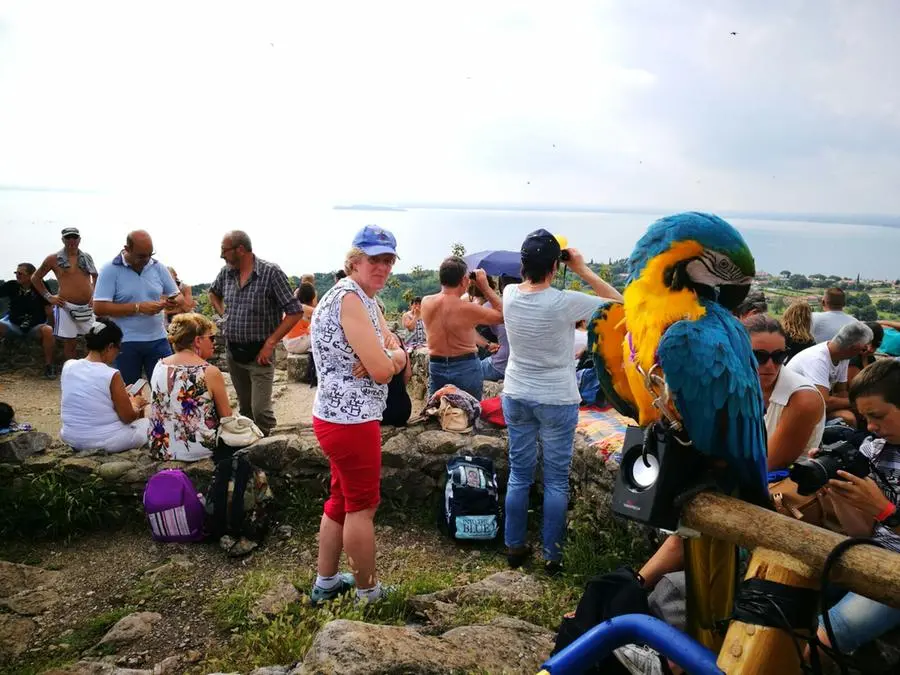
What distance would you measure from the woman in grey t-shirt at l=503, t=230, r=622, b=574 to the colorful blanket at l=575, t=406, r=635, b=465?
1.74 ft

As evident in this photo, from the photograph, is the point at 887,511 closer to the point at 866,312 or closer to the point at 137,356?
the point at 137,356

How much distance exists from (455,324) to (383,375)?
1851mm

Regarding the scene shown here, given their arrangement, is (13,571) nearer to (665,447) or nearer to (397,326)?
(665,447)

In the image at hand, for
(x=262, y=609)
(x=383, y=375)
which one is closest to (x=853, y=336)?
(x=383, y=375)

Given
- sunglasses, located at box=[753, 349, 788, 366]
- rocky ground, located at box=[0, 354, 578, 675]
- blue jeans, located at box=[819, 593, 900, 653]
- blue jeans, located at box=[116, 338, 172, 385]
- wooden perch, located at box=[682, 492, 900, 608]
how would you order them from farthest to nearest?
blue jeans, located at box=[116, 338, 172, 385]
sunglasses, located at box=[753, 349, 788, 366]
rocky ground, located at box=[0, 354, 578, 675]
blue jeans, located at box=[819, 593, 900, 653]
wooden perch, located at box=[682, 492, 900, 608]

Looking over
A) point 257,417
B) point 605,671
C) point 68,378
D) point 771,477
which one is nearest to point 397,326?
point 257,417

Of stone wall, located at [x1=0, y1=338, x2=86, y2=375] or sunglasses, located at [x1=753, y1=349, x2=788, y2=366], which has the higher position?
sunglasses, located at [x1=753, y1=349, x2=788, y2=366]

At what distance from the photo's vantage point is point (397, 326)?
1034 cm

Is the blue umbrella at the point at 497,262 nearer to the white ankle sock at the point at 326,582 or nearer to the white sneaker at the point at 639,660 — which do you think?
the white ankle sock at the point at 326,582

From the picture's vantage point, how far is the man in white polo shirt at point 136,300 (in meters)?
4.87

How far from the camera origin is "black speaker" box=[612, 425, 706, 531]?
4.52ft

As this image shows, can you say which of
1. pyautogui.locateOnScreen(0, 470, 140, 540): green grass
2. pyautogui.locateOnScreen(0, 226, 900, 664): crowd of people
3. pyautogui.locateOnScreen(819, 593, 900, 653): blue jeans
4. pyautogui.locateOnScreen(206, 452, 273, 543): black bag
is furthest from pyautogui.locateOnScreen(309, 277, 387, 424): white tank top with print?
pyautogui.locateOnScreen(0, 470, 140, 540): green grass

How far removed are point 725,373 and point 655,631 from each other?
80 cm

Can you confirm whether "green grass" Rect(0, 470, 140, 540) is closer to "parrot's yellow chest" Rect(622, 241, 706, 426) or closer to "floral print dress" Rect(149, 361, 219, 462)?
"floral print dress" Rect(149, 361, 219, 462)
